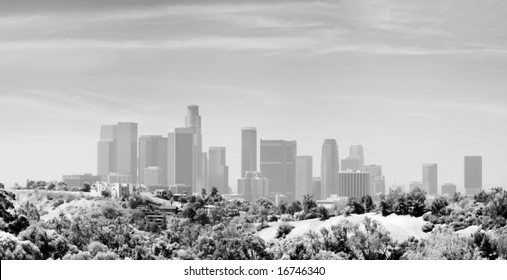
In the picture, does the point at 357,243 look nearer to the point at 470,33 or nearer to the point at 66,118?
the point at 470,33

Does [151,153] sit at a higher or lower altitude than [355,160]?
higher

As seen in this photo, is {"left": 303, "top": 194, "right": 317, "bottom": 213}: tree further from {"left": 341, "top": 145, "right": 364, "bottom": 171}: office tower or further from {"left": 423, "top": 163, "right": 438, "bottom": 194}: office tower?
{"left": 423, "top": 163, "right": 438, "bottom": 194}: office tower

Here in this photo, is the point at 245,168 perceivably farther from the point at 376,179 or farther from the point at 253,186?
the point at 376,179

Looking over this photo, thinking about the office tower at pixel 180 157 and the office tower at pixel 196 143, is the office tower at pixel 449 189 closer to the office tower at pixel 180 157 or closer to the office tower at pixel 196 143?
the office tower at pixel 196 143

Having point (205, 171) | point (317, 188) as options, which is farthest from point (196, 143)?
point (317, 188)

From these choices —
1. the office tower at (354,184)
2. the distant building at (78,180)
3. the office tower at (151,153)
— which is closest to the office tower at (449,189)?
the office tower at (354,184)
